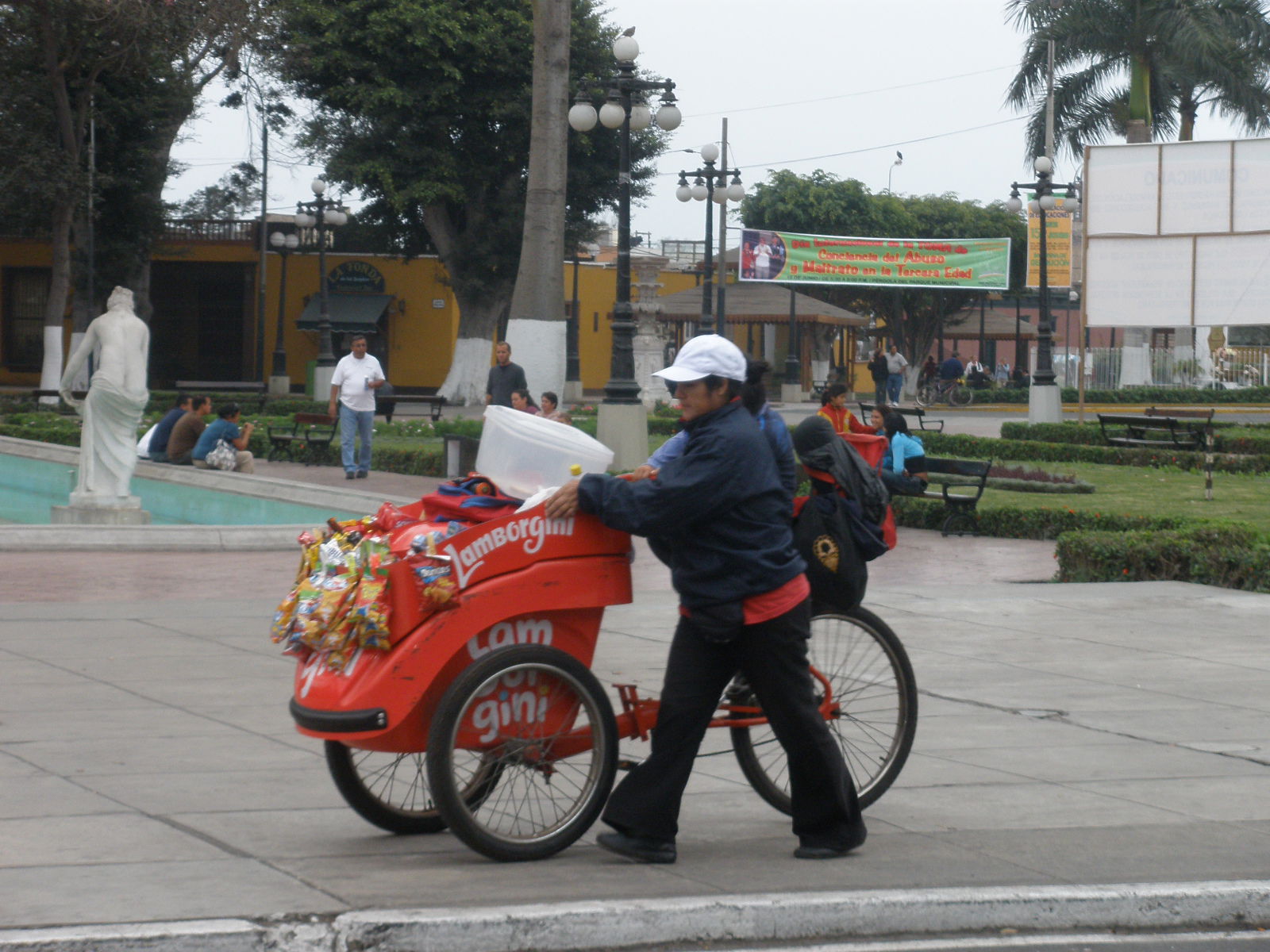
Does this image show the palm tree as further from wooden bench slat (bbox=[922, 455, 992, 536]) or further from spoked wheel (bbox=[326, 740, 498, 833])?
spoked wheel (bbox=[326, 740, 498, 833])

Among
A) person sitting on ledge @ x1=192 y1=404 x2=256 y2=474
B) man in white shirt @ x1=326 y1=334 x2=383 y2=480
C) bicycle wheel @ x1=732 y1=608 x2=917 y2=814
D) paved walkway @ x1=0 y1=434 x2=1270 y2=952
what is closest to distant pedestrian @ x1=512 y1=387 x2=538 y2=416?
man in white shirt @ x1=326 y1=334 x2=383 y2=480

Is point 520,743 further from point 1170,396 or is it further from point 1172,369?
point 1172,369

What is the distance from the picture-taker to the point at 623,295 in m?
21.5

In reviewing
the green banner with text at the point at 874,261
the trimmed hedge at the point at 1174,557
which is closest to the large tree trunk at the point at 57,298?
the green banner with text at the point at 874,261

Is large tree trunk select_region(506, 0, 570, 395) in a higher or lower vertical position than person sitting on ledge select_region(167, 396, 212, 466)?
higher

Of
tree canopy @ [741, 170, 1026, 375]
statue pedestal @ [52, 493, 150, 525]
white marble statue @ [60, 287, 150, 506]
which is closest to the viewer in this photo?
white marble statue @ [60, 287, 150, 506]

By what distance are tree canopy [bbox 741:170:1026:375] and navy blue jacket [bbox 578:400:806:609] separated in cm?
4905

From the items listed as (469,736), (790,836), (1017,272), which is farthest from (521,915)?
(1017,272)

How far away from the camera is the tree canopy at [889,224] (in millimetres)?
54312

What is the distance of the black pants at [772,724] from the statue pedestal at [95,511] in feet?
34.7

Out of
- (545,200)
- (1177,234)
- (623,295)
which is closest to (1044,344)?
(1177,234)

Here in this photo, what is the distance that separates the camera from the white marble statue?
45.8 feet

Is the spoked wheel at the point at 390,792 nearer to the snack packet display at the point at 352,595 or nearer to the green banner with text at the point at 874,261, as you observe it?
the snack packet display at the point at 352,595

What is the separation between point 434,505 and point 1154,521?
32.6ft
